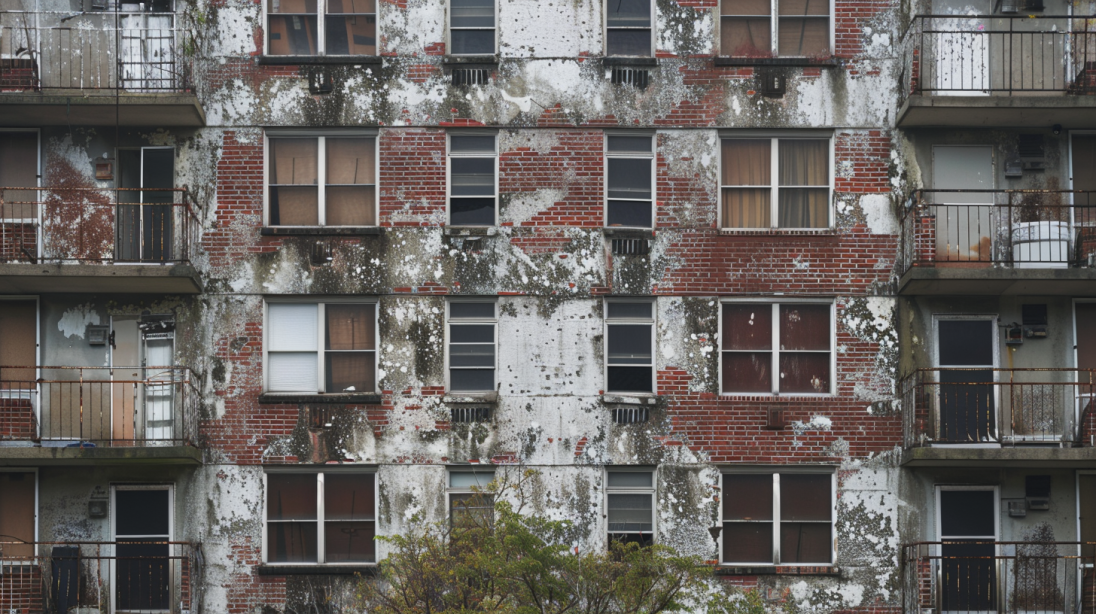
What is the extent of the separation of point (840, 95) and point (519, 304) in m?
6.17

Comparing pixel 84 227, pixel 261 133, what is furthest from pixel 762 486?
pixel 84 227

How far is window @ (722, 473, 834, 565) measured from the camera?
2084 cm

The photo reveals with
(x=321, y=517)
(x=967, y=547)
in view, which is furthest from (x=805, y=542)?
(x=321, y=517)

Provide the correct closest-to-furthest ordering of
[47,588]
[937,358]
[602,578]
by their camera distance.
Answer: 1. [602,578]
2. [47,588]
3. [937,358]

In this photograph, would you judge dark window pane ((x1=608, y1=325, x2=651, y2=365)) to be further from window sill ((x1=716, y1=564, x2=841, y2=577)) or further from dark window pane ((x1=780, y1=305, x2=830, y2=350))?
window sill ((x1=716, y1=564, x2=841, y2=577))

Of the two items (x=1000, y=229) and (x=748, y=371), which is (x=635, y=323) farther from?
(x=1000, y=229)

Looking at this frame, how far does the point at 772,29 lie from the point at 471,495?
8.93 meters

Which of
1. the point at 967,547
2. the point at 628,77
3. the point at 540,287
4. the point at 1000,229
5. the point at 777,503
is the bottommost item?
the point at 967,547

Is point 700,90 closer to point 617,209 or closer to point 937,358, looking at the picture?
point 617,209

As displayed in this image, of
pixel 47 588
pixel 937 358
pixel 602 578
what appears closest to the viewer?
pixel 602 578

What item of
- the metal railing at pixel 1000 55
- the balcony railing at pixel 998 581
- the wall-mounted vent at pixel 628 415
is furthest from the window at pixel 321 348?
the metal railing at pixel 1000 55

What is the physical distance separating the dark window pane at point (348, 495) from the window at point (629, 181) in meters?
5.60

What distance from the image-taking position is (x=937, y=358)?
21266 millimetres

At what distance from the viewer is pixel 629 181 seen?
70.7 ft
